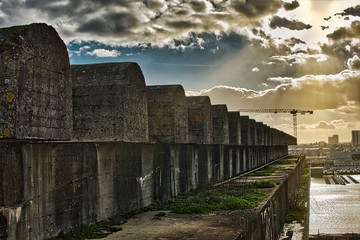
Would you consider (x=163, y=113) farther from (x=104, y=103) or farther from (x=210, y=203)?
(x=104, y=103)

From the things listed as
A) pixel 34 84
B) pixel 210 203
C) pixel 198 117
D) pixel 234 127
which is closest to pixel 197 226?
pixel 210 203

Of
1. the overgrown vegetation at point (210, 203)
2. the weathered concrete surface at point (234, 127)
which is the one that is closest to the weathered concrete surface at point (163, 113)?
the overgrown vegetation at point (210, 203)

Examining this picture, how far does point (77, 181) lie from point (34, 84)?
4.44ft

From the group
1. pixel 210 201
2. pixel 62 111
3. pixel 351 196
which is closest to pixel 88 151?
pixel 62 111

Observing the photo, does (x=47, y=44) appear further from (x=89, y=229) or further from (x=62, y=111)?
(x=89, y=229)

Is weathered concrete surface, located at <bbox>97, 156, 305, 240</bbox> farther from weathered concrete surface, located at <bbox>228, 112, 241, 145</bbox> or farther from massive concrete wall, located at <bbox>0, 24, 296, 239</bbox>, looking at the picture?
weathered concrete surface, located at <bbox>228, 112, 241, 145</bbox>

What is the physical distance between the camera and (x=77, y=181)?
250 inches

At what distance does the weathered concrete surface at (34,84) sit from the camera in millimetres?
5305

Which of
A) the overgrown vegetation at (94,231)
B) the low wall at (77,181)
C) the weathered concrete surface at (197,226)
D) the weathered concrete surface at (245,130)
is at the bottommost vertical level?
the weathered concrete surface at (197,226)

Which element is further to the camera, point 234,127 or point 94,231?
point 234,127

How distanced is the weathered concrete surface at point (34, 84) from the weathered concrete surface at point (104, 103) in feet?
4.67

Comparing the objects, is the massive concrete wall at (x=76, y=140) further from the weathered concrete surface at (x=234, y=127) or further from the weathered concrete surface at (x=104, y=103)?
the weathered concrete surface at (x=234, y=127)

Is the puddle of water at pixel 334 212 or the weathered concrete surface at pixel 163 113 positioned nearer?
the weathered concrete surface at pixel 163 113

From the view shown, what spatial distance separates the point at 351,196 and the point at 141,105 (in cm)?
3804
